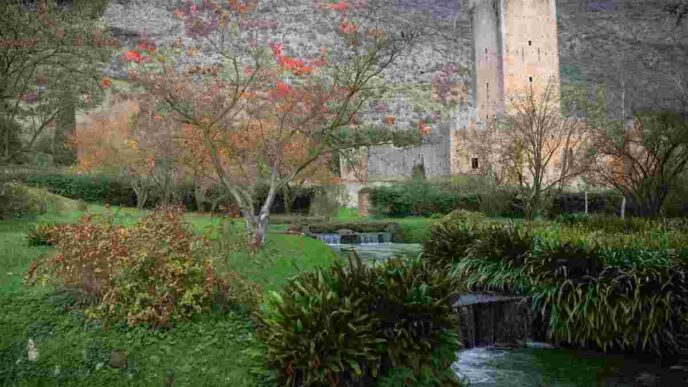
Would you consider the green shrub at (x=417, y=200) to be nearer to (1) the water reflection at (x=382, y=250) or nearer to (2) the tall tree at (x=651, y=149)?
(2) the tall tree at (x=651, y=149)

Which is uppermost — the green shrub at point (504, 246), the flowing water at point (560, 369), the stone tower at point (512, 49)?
the stone tower at point (512, 49)

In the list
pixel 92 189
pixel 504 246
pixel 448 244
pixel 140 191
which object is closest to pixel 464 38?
pixel 92 189

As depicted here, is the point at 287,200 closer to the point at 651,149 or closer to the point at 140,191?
the point at 140,191

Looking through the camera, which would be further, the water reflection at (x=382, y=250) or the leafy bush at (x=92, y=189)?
the leafy bush at (x=92, y=189)

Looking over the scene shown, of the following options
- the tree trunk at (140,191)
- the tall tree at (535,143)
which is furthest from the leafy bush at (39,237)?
the tall tree at (535,143)

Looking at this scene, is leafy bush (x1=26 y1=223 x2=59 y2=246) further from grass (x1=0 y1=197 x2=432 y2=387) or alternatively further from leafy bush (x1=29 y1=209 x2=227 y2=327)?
leafy bush (x1=29 y1=209 x2=227 y2=327)

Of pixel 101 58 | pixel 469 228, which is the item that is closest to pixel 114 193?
pixel 101 58

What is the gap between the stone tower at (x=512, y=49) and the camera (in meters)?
38.5

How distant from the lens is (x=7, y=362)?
5.42 m

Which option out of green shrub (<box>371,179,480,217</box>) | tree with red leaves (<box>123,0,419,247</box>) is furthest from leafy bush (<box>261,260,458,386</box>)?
green shrub (<box>371,179,480,217</box>)

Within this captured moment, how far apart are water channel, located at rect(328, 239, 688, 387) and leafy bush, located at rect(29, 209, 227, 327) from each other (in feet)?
9.96

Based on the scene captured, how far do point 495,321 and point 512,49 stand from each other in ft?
110

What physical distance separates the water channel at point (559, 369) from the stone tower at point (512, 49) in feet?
99.7

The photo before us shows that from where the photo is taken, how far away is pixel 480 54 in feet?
135
